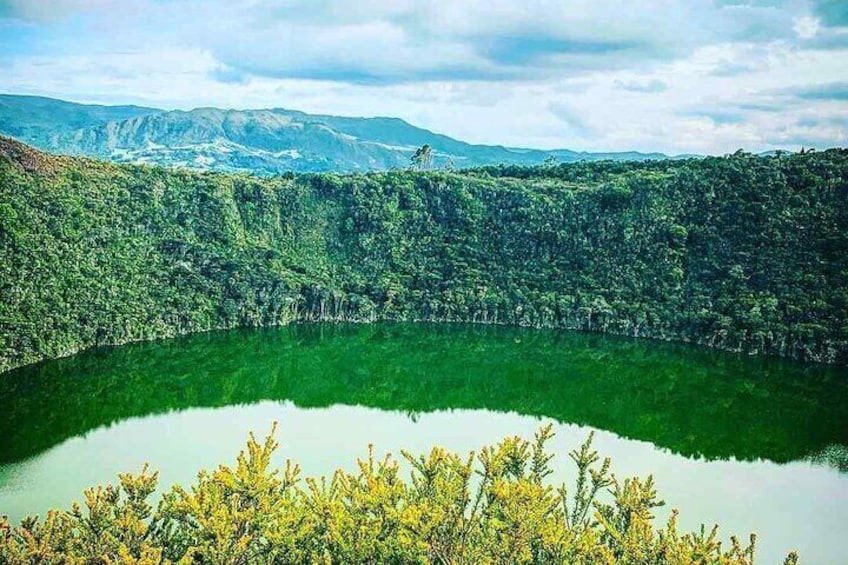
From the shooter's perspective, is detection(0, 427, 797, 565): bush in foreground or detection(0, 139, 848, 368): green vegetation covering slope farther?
detection(0, 139, 848, 368): green vegetation covering slope

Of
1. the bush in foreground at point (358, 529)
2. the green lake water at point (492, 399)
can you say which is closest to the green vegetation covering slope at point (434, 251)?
the green lake water at point (492, 399)

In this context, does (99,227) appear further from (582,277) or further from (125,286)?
(582,277)

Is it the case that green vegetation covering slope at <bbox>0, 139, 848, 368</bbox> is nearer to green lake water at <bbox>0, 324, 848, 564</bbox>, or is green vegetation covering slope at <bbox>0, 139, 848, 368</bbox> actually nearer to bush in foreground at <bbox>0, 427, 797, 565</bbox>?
green lake water at <bbox>0, 324, 848, 564</bbox>

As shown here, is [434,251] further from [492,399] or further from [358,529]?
[358,529]

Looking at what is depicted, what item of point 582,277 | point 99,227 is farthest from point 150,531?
point 582,277

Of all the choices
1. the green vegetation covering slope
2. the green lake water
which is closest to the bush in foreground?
the green lake water

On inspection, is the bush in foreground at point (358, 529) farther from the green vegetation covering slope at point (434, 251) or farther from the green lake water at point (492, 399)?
the green vegetation covering slope at point (434, 251)

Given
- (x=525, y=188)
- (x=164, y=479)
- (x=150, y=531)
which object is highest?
(x=525, y=188)
